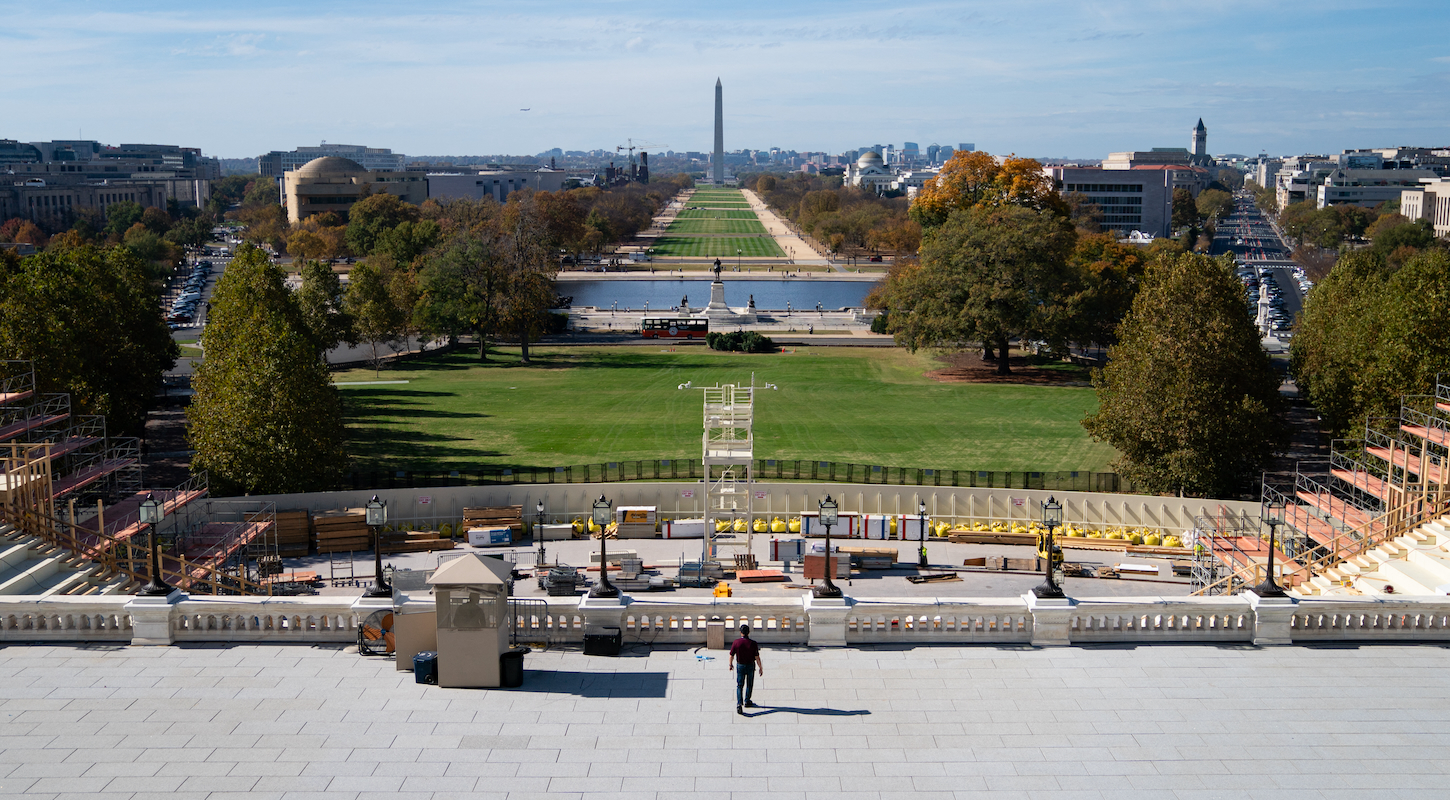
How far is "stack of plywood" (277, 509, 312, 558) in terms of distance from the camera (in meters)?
40.3

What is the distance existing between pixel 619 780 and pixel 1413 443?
36172 millimetres

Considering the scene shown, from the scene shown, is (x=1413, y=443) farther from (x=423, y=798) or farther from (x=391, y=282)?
(x=391, y=282)

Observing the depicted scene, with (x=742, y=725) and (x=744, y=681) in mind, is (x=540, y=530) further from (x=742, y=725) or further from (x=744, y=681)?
(x=742, y=725)

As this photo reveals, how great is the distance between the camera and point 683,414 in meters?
67.4

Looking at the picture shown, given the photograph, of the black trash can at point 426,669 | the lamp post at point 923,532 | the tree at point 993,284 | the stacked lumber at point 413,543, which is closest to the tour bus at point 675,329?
the tree at point 993,284

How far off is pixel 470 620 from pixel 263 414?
26192mm

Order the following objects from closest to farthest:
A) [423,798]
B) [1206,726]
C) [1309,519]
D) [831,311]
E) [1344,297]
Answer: [423,798] → [1206,726] → [1309,519] → [1344,297] → [831,311]

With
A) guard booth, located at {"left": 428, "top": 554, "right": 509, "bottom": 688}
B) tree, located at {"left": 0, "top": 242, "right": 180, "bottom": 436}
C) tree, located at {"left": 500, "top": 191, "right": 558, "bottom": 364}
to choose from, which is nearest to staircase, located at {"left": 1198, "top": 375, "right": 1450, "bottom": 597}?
guard booth, located at {"left": 428, "top": 554, "right": 509, "bottom": 688}

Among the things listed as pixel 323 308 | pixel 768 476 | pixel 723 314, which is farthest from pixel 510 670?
pixel 723 314

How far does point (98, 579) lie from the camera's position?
94.9ft

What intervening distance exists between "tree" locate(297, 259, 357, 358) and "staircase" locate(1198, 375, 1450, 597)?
176 feet

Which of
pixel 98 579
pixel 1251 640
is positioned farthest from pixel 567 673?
pixel 98 579

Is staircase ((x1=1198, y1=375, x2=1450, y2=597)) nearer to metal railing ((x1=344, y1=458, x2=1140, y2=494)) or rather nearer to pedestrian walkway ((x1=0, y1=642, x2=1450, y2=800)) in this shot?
pedestrian walkway ((x1=0, y1=642, x2=1450, y2=800))

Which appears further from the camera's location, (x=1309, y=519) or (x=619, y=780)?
(x=1309, y=519)
